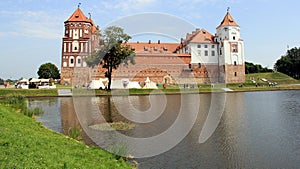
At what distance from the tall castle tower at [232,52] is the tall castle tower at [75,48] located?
34.6 m

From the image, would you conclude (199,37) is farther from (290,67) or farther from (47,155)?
(47,155)

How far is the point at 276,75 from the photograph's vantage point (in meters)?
66.1

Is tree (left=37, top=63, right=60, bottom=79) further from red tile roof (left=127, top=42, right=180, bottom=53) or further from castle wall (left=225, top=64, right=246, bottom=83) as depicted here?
castle wall (left=225, top=64, right=246, bottom=83)

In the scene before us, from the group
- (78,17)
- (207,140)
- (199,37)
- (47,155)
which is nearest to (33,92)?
(78,17)

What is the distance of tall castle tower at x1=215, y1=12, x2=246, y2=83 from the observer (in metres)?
63.7

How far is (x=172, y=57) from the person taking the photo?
64750 millimetres

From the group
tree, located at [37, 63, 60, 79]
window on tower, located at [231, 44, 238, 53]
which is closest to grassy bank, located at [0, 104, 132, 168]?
window on tower, located at [231, 44, 238, 53]

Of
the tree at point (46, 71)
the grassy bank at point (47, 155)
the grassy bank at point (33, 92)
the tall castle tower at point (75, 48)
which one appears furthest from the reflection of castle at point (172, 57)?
the grassy bank at point (47, 155)

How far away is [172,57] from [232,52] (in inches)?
636

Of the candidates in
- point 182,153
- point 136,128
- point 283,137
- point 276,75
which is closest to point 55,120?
point 136,128

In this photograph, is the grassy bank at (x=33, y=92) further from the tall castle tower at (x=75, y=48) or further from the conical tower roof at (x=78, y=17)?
the conical tower roof at (x=78, y=17)

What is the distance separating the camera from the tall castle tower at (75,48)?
56812mm

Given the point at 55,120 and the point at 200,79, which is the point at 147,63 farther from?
the point at 55,120

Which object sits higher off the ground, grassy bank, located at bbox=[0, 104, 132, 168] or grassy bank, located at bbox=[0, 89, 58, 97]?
grassy bank, located at bbox=[0, 89, 58, 97]
